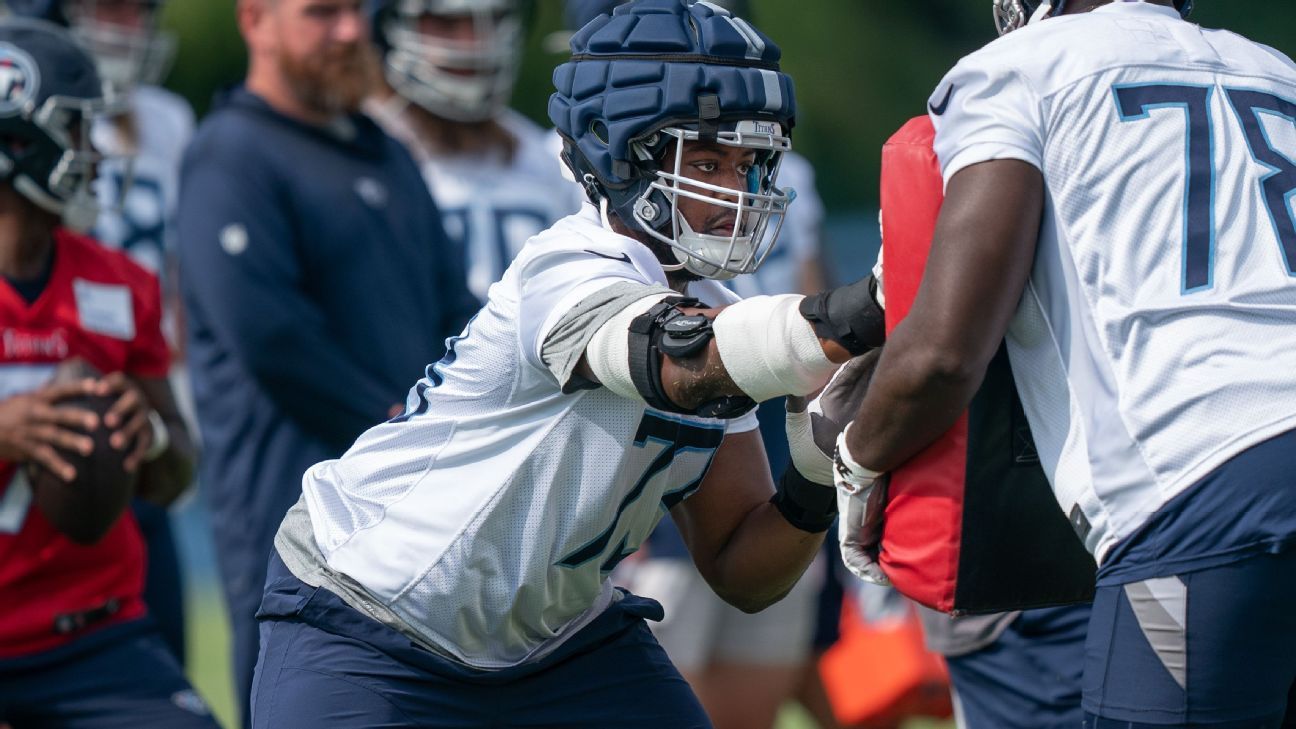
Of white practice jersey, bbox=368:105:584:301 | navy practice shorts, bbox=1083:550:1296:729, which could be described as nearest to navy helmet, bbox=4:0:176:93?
white practice jersey, bbox=368:105:584:301

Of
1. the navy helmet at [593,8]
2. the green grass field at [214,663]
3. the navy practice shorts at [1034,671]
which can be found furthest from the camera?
the green grass field at [214,663]

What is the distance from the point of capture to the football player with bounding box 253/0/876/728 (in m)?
2.68

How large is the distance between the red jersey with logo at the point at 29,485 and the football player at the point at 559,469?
0.90 m

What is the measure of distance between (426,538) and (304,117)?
220 centimetres

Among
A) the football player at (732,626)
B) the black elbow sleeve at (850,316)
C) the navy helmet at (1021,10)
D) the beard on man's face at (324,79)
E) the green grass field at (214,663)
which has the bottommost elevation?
the green grass field at (214,663)

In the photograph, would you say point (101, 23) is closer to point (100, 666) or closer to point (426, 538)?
point (100, 666)

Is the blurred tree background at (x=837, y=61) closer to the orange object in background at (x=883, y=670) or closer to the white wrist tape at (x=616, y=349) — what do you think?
the orange object in background at (x=883, y=670)

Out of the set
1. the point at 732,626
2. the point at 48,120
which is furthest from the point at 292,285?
the point at 732,626

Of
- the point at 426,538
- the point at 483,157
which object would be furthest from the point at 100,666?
the point at 483,157

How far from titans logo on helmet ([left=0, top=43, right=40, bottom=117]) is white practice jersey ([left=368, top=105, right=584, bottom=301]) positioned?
1.27 metres

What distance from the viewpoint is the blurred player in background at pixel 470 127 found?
5.13 metres

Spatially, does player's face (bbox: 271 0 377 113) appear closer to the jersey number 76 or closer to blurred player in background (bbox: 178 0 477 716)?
blurred player in background (bbox: 178 0 477 716)

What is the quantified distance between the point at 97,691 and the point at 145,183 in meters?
2.65

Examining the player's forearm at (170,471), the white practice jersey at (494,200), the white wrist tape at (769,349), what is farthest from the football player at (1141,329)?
the white practice jersey at (494,200)
